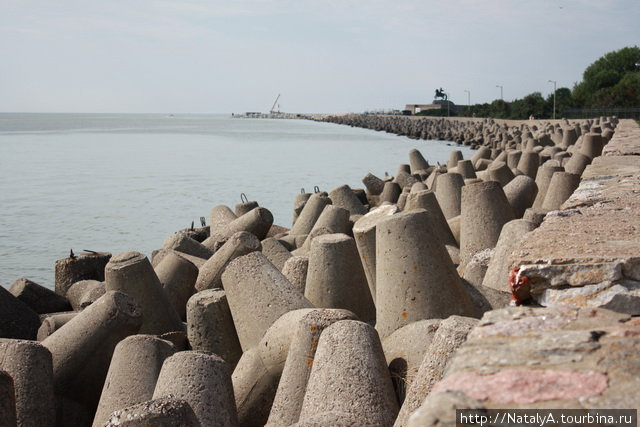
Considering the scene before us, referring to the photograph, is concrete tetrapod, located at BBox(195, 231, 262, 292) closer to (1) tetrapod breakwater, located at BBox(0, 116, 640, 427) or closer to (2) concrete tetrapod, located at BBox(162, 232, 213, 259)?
(1) tetrapod breakwater, located at BBox(0, 116, 640, 427)

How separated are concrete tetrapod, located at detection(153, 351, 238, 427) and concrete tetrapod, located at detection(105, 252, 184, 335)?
180 cm

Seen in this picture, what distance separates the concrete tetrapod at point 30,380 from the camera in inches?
146

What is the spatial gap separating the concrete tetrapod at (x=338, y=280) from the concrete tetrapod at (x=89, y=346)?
109cm

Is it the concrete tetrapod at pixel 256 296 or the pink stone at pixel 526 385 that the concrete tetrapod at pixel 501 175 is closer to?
the concrete tetrapod at pixel 256 296

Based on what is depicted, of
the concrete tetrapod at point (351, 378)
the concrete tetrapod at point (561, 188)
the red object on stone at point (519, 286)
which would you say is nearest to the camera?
the red object on stone at point (519, 286)

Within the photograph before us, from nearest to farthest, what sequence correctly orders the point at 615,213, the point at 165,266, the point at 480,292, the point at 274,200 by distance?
1. the point at 615,213
2. the point at 480,292
3. the point at 165,266
4. the point at 274,200

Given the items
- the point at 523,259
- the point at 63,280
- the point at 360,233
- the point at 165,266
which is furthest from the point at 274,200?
the point at 523,259

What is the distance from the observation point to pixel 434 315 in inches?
150

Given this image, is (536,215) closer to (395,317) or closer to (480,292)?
(480,292)

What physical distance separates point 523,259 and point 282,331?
4.75ft

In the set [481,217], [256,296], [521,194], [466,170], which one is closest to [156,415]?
[256,296]

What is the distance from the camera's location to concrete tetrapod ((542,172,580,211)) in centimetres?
703

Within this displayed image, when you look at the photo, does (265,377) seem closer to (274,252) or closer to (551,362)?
(551,362)

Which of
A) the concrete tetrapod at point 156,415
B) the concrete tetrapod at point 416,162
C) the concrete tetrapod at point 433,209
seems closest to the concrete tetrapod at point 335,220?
the concrete tetrapod at point 433,209
